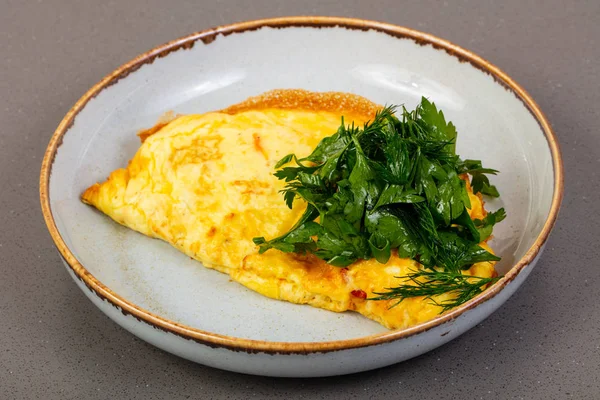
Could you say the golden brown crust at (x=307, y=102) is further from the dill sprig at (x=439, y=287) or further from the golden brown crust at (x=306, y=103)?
the dill sprig at (x=439, y=287)

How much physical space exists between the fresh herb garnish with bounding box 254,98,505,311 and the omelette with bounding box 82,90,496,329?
2.9 inches

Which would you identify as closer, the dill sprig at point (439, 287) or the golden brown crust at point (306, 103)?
the dill sprig at point (439, 287)

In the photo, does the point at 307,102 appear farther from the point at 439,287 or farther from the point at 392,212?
the point at 439,287

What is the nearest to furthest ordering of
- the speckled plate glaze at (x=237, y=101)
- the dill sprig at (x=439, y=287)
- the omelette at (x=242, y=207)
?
the speckled plate glaze at (x=237, y=101)
the dill sprig at (x=439, y=287)
the omelette at (x=242, y=207)

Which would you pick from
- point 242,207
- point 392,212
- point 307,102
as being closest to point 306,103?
point 307,102

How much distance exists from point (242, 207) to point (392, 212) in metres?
0.80

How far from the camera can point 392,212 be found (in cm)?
372

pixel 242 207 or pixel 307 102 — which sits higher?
pixel 307 102

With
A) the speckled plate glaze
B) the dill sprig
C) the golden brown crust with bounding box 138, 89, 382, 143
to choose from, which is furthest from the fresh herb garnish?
the golden brown crust with bounding box 138, 89, 382, 143

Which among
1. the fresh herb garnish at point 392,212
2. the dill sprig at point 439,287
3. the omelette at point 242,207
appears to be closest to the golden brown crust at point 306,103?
the omelette at point 242,207

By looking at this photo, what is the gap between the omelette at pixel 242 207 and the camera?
3750 mm

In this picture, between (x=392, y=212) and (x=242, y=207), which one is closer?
(x=392, y=212)

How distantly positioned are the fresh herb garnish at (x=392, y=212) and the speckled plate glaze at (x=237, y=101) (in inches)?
9.7

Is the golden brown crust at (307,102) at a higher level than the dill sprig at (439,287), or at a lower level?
higher
